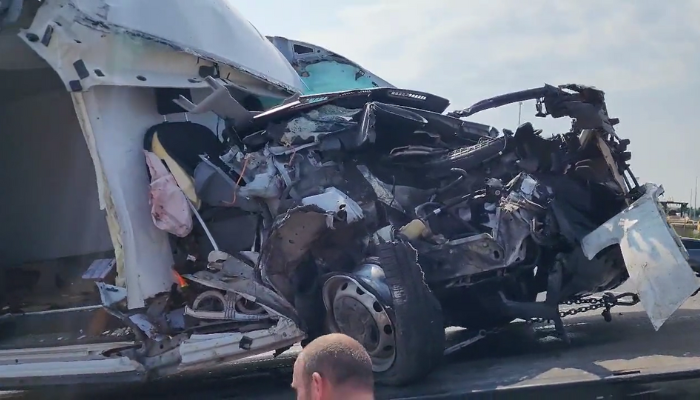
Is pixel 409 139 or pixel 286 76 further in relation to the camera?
pixel 286 76

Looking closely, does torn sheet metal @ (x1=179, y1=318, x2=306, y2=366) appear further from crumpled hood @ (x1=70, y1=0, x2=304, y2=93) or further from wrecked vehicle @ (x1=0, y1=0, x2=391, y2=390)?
crumpled hood @ (x1=70, y1=0, x2=304, y2=93)

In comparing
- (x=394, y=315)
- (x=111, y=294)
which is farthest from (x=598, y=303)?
(x=111, y=294)

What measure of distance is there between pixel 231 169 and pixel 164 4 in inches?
53.4

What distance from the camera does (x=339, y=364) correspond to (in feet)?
5.88

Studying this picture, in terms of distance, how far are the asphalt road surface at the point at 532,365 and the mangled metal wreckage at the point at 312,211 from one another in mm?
234

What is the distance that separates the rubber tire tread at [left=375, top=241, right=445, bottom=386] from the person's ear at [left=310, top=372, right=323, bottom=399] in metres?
2.36

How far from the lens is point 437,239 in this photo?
4.90 metres

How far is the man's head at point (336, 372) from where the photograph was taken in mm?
1791

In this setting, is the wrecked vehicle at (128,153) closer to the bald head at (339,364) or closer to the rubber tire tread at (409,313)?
the rubber tire tread at (409,313)

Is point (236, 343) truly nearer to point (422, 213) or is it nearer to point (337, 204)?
point (337, 204)

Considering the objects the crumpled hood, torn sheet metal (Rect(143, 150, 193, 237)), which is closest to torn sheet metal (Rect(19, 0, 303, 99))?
the crumpled hood

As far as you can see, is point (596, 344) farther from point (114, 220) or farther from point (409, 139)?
point (114, 220)

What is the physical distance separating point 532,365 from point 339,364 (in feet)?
8.94

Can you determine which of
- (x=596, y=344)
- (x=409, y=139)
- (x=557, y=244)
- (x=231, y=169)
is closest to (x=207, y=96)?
(x=231, y=169)
